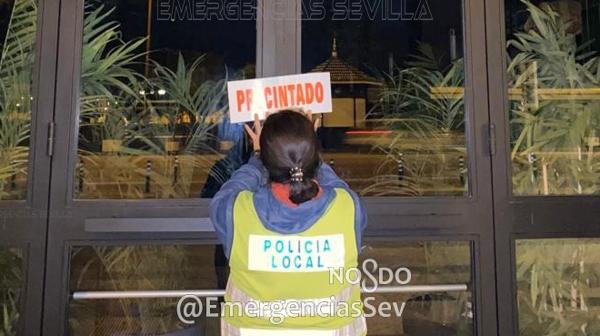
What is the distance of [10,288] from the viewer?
1877 mm

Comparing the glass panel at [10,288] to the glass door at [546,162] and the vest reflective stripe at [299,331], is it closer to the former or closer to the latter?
the vest reflective stripe at [299,331]

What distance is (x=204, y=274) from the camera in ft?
6.54

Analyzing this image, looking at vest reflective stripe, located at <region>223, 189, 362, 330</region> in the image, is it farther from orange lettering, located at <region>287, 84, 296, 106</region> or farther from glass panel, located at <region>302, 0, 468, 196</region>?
glass panel, located at <region>302, 0, 468, 196</region>

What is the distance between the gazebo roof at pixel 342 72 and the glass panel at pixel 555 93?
0.63 meters

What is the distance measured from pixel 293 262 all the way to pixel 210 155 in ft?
3.22

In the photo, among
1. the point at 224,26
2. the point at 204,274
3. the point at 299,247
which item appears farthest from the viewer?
the point at 224,26

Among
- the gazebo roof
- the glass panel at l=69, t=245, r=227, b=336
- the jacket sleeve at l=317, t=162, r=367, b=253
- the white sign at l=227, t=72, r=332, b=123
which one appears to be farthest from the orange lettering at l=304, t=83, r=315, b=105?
the glass panel at l=69, t=245, r=227, b=336

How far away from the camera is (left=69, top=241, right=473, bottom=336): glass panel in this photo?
6.36ft

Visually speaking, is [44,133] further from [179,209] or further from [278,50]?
[278,50]

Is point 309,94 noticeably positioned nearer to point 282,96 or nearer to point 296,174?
point 282,96

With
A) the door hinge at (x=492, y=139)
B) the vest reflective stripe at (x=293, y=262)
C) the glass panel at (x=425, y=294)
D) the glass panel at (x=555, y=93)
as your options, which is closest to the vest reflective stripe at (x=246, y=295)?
the vest reflective stripe at (x=293, y=262)

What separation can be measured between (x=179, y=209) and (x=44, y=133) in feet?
1.75

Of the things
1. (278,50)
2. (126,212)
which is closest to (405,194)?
(278,50)

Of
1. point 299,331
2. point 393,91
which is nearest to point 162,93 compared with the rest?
point 393,91
